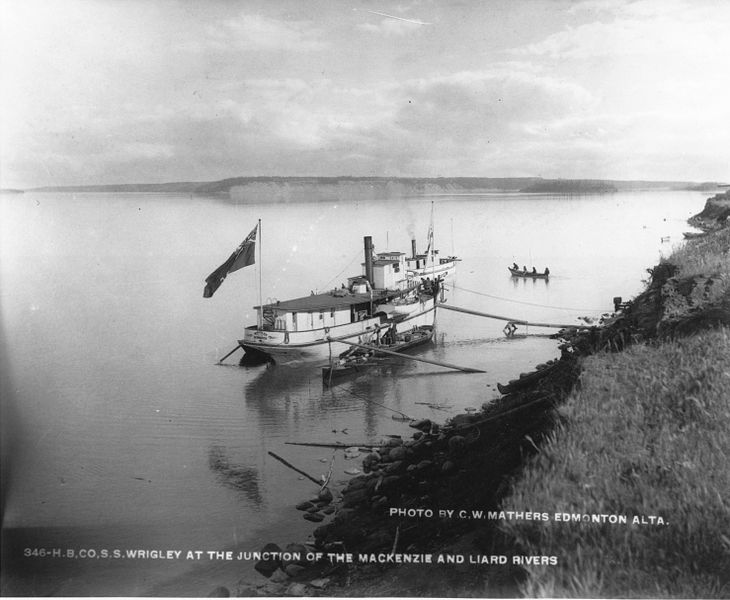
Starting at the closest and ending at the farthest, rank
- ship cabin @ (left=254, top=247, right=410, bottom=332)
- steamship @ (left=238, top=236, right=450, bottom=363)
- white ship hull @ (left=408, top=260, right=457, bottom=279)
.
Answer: steamship @ (left=238, top=236, right=450, bottom=363), ship cabin @ (left=254, top=247, right=410, bottom=332), white ship hull @ (left=408, top=260, right=457, bottom=279)

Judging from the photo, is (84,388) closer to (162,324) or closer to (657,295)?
(162,324)

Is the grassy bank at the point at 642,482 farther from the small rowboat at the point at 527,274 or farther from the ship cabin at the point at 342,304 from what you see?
the small rowboat at the point at 527,274

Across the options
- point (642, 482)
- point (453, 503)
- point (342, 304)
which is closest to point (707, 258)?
point (642, 482)

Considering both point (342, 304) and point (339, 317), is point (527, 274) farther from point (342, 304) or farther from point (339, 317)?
point (339, 317)

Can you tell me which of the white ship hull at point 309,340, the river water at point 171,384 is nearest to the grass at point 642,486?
the river water at point 171,384

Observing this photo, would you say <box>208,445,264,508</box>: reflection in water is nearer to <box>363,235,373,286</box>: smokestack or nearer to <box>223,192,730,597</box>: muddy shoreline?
<box>223,192,730,597</box>: muddy shoreline

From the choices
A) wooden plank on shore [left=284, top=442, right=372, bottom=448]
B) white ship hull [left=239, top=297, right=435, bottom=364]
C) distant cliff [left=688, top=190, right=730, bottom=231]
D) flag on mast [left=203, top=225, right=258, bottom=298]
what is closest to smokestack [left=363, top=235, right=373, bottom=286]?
white ship hull [left=239, top=297, right=435, bottom=364]
